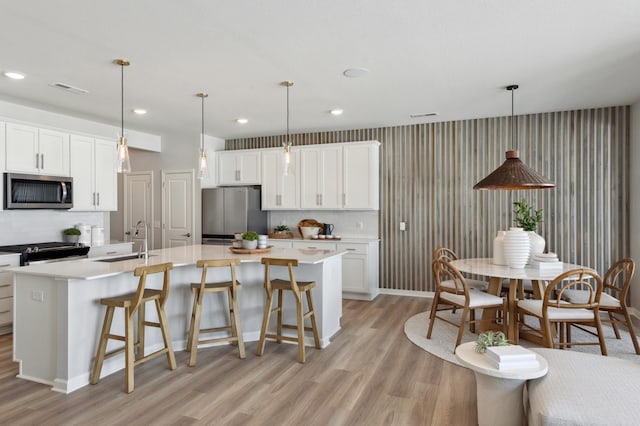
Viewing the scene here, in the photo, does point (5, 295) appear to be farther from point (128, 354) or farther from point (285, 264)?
point (285, 264)

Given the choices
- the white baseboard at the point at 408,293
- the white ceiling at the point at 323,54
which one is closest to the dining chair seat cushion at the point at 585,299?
the white ceiling at the point at 323,54

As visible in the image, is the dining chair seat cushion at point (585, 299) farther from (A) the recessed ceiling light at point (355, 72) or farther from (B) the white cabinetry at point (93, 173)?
(B) the white cabinetry at point (93, 173)

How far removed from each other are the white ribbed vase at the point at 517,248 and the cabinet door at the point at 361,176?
2397 millimetres

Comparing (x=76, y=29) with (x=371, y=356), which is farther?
(x=371, y=356)

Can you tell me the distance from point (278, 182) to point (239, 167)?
2.50ft

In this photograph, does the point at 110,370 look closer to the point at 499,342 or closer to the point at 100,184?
the point at 499,342

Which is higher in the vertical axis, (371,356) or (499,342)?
(499,342)

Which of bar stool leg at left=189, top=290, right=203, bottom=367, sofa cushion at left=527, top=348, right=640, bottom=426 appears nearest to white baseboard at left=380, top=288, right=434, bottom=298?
bar stool leg at left=189, top=290, right=203, bottom=367

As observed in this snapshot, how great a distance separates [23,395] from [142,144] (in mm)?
4425

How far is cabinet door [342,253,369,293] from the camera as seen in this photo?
231 inches

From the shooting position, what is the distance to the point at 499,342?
247cm

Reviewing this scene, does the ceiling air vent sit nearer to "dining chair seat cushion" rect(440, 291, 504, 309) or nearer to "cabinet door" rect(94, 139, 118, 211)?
"cabinet door" rect(94, 139, 118, 211)

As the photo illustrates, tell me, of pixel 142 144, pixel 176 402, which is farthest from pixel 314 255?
pixel 142 144

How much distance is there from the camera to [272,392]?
2.98m
